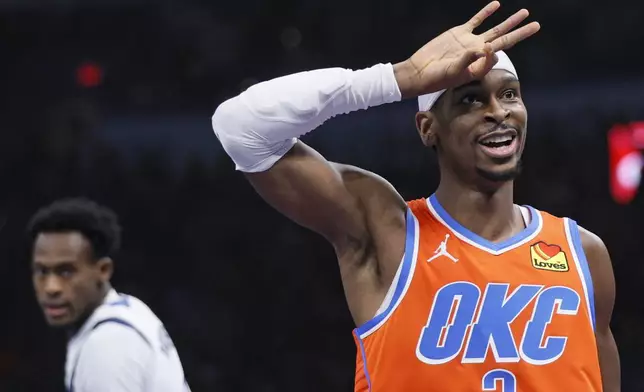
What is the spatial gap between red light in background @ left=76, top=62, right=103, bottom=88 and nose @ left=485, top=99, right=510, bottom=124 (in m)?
5.26

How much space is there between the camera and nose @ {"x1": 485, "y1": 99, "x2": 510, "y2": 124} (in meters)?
2.26

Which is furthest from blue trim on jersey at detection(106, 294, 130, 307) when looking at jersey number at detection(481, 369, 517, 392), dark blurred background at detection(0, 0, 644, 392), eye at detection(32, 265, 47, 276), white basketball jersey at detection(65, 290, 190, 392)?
dark blurred background at detection(0, 0, 644, 392)

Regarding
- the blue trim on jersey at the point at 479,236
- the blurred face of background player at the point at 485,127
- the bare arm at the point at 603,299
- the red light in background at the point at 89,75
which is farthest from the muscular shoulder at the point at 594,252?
the red light in background at the point at 89,75

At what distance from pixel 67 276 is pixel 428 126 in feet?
4.44

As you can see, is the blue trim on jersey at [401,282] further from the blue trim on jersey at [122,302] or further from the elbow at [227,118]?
the blue trim on jersey at [122,302]

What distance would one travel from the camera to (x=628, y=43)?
6.47 metres

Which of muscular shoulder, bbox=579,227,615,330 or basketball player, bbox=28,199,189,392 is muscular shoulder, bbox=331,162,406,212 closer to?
muscular shoulder, bbox=579,227,615,330

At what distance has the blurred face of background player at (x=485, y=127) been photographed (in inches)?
89.4

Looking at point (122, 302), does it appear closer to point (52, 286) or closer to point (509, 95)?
point (52, 286)

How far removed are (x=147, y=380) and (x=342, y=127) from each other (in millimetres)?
4106

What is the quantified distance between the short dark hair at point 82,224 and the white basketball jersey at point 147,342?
0.30m

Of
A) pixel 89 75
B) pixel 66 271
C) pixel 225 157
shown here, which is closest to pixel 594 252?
pixel 66 271

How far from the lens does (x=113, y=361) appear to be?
106 inches

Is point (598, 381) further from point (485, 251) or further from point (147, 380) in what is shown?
point (147, 380)
